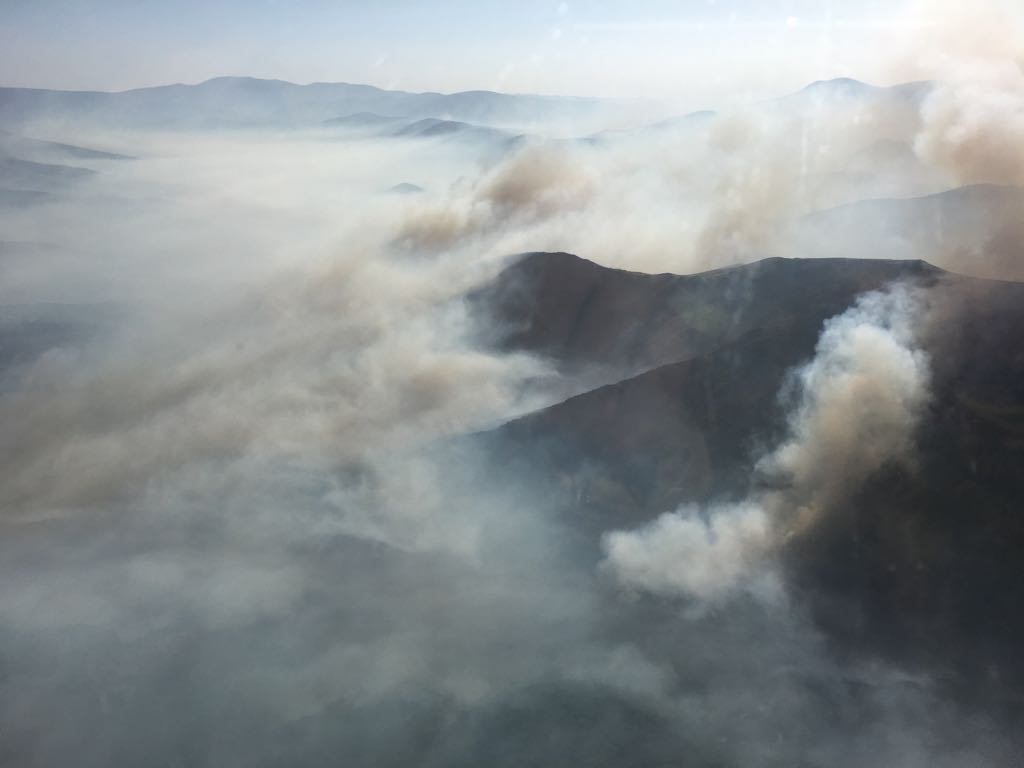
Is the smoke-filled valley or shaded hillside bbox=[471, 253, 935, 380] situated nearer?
the smoke-filled valley

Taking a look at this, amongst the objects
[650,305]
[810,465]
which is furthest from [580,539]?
[650,305]

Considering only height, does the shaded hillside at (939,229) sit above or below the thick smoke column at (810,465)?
above

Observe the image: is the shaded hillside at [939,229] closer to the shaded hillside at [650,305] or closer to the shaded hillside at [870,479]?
the shaded hillside at [650,305]

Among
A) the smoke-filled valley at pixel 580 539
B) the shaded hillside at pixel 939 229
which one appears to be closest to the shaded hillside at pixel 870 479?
the smoke-filled valley at pixel 580 539

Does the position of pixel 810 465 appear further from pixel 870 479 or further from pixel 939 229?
pixel 939 229

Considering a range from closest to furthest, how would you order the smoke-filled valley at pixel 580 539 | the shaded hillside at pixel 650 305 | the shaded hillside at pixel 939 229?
1. the smoke-filled valley at pixel 580 539
2. the shaded hillside at pixel 650 305
3. the shaded hillside at pixel 939 229

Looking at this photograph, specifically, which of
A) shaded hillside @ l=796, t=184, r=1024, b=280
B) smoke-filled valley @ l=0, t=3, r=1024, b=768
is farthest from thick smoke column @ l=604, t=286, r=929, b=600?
shaded hillside @ l=796, t=184, r=1024, b=280

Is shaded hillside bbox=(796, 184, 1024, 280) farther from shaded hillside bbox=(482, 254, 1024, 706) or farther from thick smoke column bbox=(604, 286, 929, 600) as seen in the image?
thick smoke column bbox=(604, 286, 929, 600)

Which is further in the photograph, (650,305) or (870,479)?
(650,305)

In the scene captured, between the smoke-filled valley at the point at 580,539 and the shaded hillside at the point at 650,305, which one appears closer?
the smoke-filled valley at the point at 580,539
